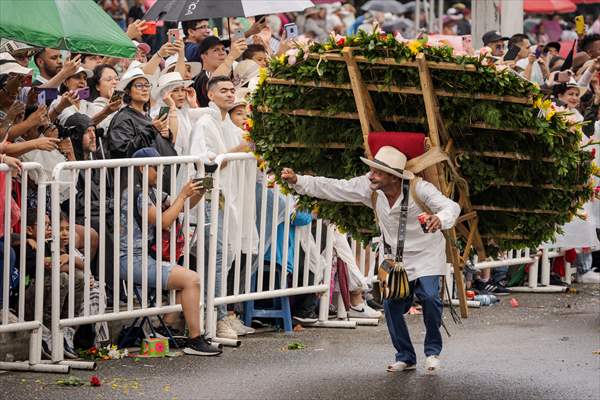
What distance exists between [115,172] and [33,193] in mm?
644

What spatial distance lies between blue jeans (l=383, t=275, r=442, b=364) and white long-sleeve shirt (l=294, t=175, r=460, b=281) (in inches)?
4.3

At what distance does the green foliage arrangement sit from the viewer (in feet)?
30.3

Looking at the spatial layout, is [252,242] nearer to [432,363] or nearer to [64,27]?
[432,363]

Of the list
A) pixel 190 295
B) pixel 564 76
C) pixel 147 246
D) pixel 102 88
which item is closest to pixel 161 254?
pixel 147 246

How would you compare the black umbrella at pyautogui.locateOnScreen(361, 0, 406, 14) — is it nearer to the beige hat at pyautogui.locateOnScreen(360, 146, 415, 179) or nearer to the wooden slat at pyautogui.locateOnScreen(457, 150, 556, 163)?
the wooden slat at pyautogui.locateOnScreen(457, 150, 556, 163)

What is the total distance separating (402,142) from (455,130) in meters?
0.37

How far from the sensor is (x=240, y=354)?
36.4ft

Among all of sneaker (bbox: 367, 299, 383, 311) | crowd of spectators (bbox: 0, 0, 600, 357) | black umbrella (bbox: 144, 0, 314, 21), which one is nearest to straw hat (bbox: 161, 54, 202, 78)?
crowd of spectators (bbox: 0, 0, 600, 357)

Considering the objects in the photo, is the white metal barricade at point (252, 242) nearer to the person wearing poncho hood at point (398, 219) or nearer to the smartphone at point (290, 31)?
the person wearing poncho hood at point (398, 219)

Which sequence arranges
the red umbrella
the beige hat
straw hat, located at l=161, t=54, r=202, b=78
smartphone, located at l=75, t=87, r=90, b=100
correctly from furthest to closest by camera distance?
the red umbrella, straw hat, located at l=161, t=54, r=202, b=78, smartphone, located at l=75, t=87, r=90, b=100, the beige hat

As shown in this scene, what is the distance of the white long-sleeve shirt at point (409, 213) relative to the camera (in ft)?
32.4

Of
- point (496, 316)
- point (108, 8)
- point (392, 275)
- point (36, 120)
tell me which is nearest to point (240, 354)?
point (392, 275)

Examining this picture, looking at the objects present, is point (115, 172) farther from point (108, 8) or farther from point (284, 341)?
point (108, 8)

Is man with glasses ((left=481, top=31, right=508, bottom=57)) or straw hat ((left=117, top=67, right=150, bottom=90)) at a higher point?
man with glasses ((left=481, top=31, right=508, bottom=57))
